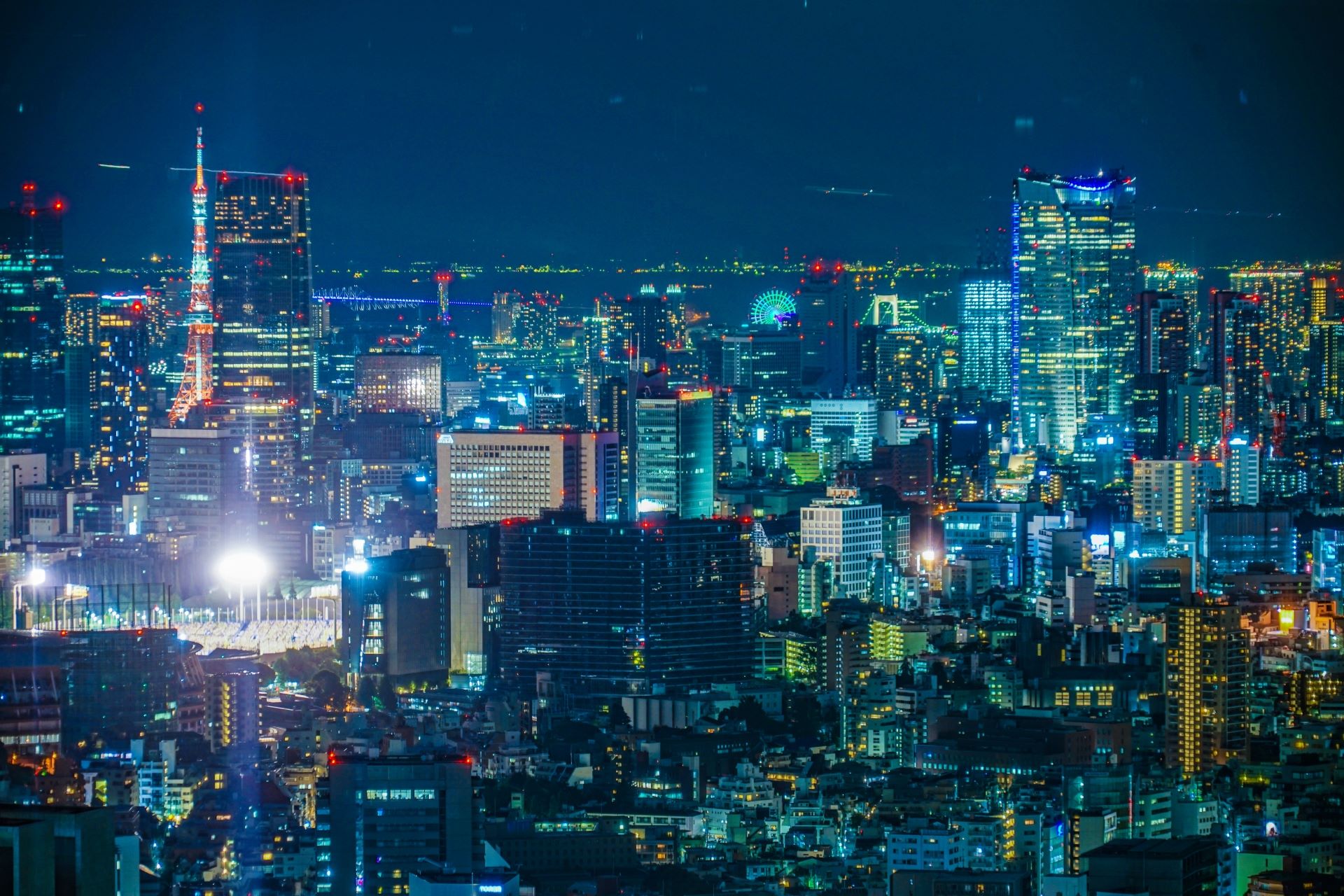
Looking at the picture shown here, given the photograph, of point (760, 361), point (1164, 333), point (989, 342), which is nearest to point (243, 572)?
point (760, 361)

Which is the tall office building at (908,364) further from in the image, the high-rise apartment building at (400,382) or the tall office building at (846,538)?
the tall office building at (846,538)

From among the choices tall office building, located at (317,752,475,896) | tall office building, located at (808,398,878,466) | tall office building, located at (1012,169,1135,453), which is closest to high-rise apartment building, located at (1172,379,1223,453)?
tall office building, located at (1012,169,1135,453)

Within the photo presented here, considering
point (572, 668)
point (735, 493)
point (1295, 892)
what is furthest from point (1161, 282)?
point (1295, 892)

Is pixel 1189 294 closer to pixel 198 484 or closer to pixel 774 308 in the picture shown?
pixel 774 308

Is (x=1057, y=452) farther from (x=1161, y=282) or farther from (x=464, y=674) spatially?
(x=464, y=674)

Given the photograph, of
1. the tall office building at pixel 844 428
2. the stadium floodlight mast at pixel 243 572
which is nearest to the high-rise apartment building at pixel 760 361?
the tall office building at pixel 844 428
